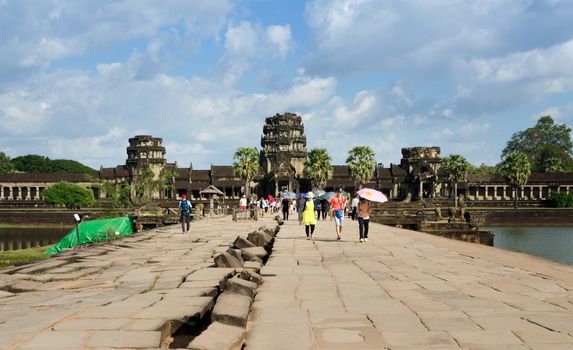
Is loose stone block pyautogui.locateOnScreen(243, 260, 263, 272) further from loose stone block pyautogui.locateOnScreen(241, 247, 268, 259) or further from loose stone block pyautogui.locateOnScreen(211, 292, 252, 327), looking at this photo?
loose stone block pyautogui.locateOnScreen(211, 292, 252, 327)

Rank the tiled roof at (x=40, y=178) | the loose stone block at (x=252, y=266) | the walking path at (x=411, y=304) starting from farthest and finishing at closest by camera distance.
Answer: the tiled roof at (x=40, y=178)
the loose stone block at (x=252, y=266)
the walking path at (x=411, y=304)

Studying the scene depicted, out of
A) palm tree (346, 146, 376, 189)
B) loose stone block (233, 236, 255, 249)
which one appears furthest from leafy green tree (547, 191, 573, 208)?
loose stone block (233, 236, 255, 249)

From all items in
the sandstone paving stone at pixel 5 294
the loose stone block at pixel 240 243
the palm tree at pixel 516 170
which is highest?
the palm tree at pixel 516 170

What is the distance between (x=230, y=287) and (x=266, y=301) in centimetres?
47

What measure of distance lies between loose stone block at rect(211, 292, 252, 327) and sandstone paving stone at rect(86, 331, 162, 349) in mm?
642

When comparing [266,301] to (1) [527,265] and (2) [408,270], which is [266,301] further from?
(1) [527,265]

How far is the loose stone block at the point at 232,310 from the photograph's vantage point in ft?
19.0

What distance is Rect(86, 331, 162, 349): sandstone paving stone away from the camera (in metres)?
5.09

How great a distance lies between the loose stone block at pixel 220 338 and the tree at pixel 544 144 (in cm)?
11265

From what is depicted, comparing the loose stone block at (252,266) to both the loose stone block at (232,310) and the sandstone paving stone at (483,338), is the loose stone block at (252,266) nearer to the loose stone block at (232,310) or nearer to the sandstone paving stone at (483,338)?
the loose stone block at (232,310)

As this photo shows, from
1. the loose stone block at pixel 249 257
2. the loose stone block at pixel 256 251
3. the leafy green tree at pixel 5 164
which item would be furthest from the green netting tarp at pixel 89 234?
the leafy green tree at pixel 5 164

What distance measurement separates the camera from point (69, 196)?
7969 cm

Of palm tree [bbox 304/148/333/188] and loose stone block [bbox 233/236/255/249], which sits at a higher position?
palm tree [bbox 304/148/333/188]

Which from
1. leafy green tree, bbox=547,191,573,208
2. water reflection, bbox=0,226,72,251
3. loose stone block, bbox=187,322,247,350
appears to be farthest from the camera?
leafy green tree, bbox=547,191,573,208
